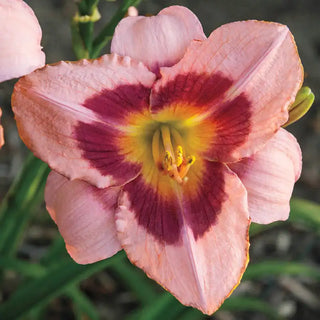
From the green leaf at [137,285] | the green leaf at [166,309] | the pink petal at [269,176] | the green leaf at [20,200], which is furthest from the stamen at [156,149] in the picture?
the green leaf at [137,285]

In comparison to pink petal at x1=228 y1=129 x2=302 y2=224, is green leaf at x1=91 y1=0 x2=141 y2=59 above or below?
above

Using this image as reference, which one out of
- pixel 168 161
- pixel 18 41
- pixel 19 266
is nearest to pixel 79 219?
pixel 168 161

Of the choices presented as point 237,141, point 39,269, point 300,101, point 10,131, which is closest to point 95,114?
point 237,141

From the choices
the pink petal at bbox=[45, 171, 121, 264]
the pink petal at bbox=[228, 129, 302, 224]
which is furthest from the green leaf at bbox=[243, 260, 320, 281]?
the pink petal at bbox=[45, 171, 121, 264]

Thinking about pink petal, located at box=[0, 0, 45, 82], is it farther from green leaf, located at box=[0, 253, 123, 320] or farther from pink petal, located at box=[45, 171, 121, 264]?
green leaf, located at box=[0, 253, 123, 320]

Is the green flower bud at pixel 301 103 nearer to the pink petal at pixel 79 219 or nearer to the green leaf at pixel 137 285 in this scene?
the pink petal at pixel 79 219

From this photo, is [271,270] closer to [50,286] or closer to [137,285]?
[137,285]

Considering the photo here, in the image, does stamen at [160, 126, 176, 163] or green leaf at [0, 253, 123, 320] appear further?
green leaf at [0, 253, 123, 320]
